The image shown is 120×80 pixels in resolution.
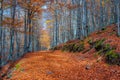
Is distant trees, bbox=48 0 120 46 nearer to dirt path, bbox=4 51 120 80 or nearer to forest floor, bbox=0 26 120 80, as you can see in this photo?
forest floor, bbox=0 26 120 80

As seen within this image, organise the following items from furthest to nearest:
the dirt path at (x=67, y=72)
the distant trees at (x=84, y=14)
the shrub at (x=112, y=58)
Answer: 1. the distant trees at (x=84, y=14)
2. the shrub at (x=112, y=58)
3. the dirt path at (x=67, y=72)

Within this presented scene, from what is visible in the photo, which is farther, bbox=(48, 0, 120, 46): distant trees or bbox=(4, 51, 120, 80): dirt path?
bbox=(48, 0, 120, 46): distant trees

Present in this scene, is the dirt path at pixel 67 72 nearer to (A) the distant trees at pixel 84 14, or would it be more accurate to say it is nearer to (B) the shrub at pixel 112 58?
(B) the shrub at pixel 112 58

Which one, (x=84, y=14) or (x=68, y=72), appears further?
(x=84, y=14)

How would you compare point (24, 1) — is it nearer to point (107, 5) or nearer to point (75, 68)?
point (75, 68)

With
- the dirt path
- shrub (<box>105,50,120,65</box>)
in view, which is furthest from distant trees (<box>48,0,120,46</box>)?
the dirt path

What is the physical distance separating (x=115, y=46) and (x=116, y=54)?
1258mm

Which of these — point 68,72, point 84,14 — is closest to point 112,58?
point 68,72

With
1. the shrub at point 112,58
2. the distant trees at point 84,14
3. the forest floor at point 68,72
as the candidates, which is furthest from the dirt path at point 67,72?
the distant trees at point 84,14

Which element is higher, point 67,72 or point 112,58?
point 112,58

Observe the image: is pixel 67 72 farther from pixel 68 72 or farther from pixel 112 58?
pixel 112 58

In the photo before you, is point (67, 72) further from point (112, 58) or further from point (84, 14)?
point (84, 14)

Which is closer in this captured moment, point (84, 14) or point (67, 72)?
point (67, 72)

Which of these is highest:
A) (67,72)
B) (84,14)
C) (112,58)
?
(84,14)
